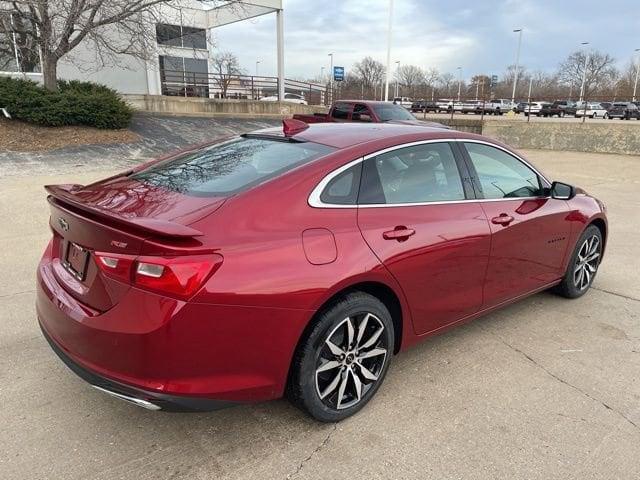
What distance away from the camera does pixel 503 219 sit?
3531 mm

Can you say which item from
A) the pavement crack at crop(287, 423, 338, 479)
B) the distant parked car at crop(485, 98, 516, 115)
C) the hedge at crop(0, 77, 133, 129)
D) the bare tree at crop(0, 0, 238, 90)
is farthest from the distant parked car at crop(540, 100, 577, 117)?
the pavement crack at crop(287, 423, 338, 479)

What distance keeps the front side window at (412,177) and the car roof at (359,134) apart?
0.26 feet

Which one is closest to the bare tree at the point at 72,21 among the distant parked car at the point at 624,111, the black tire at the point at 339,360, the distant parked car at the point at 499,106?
→ the black tire at the point at 339,360

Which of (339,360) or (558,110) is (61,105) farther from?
(558,110)

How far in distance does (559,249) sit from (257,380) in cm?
294

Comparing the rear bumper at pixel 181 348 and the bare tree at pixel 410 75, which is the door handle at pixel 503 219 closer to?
the rear bumper at pixel 181 348

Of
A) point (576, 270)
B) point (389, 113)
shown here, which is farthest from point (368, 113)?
point (576, 270)

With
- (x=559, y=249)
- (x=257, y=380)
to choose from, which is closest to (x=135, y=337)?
(x=257, y=380)

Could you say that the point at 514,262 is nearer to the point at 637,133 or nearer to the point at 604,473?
the point at 604,473

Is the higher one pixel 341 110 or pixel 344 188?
pixel 341 110

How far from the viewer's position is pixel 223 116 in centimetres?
2175

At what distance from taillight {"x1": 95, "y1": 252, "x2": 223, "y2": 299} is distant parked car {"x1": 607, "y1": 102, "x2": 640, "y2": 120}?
48.6 meters

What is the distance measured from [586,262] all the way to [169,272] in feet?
13.0

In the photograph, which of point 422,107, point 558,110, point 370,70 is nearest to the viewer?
point 422,107
